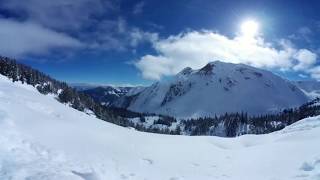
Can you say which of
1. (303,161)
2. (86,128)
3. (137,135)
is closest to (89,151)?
(86,128)

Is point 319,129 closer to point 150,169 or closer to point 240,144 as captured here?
point 240,144

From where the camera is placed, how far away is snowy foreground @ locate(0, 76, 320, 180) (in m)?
20.2

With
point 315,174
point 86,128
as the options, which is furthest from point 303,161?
point 86,128

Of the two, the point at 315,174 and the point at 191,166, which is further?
the point at 191,166

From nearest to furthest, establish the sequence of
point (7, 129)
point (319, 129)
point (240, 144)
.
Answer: point (7, 129) < point (319, 129) < point (240, 144)

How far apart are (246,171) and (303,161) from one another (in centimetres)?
346

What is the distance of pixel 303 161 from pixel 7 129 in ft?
58.0

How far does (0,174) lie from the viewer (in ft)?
57.1

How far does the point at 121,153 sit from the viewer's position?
2602 centimetres

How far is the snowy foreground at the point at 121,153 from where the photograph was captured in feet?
66.3

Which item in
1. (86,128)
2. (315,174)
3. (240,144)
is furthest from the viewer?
(240,144)

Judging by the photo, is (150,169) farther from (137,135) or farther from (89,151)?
(137,135)

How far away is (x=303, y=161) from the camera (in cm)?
2380

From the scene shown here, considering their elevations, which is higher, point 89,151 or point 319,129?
point 319,129
